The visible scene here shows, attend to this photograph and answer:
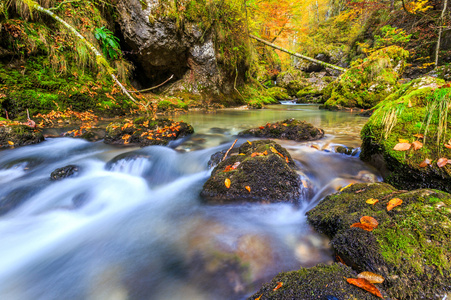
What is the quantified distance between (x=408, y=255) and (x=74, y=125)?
24.0 feet

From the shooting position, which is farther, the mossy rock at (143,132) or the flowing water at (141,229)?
the mossy rock at (143,132)

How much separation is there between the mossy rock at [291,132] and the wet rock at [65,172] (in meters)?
3.78

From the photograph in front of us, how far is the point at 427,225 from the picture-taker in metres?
1.29

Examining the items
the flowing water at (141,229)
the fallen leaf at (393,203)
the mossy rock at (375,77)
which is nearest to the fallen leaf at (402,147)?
the flowing water at (141,229)

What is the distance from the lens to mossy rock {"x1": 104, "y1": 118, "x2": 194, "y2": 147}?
4695 mm

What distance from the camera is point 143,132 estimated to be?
15.9ft

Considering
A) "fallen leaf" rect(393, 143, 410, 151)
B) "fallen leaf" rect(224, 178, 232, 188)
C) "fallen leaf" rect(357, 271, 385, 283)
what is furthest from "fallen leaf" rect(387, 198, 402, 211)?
"fallen leaf" rect(224, 178, 232, 188)

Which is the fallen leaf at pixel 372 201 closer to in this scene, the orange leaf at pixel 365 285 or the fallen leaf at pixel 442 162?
the orange leaf at pixel 365 285

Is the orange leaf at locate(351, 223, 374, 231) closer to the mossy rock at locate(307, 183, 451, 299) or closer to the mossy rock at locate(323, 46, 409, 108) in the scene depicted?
the mossy rock at locate(307, 183, 451, 299)

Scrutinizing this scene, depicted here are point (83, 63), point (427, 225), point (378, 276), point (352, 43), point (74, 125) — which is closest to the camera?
point (378, 276)

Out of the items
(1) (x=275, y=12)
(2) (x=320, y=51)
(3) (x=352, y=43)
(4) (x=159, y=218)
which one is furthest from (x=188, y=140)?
(2) (x=320, y=51)

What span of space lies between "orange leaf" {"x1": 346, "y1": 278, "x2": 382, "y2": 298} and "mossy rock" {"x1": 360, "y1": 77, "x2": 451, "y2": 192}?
5.98ft

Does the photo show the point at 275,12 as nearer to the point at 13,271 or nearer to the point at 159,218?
the point at 159,218

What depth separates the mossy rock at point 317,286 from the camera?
1.02 metres
